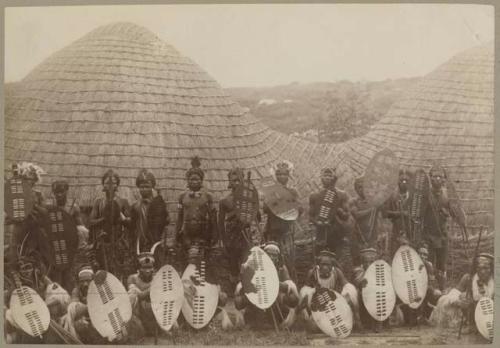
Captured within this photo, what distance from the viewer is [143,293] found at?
6.63 meters

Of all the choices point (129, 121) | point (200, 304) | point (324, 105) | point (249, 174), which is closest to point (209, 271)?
point (200, 304)

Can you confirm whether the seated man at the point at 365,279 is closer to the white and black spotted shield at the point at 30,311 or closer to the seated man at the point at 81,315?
the seated man at the point at 81,315

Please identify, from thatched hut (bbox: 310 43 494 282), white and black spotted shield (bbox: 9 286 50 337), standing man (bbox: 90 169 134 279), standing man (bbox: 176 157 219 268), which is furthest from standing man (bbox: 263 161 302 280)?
white and black spotted shield (bbox: 9 286 50 337)

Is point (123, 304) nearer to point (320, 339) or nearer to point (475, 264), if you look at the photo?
point (320, 339)

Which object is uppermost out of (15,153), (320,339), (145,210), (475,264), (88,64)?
(88,64)

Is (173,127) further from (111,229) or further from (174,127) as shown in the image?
(111,229)

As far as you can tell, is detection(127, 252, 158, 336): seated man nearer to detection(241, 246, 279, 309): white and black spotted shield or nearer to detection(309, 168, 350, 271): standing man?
detection(241, 246, 279, 309): white and black spotted shield

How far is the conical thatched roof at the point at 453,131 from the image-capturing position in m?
6.73

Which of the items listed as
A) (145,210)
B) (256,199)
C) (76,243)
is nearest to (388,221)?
(256,199)

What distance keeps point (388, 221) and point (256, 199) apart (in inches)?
38.6

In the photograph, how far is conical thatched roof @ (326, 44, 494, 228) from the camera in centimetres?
673

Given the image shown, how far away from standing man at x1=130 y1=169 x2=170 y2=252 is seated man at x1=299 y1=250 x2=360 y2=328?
3.70 feet

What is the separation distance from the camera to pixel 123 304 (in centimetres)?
663

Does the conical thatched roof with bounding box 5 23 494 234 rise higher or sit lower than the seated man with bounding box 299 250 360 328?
higher
